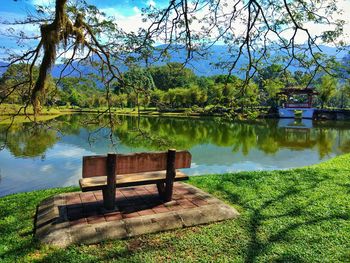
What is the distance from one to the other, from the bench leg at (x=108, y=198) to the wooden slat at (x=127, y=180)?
110 mm

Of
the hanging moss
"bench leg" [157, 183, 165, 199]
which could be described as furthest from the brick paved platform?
the hanging moss

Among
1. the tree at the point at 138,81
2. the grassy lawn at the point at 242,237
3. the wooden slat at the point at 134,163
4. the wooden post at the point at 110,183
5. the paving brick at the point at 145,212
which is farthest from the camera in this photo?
the tree at the point at 138,81

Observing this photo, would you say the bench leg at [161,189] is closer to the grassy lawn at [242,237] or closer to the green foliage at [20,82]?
the grassy lawn at [242,237]

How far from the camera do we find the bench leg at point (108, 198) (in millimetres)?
4719

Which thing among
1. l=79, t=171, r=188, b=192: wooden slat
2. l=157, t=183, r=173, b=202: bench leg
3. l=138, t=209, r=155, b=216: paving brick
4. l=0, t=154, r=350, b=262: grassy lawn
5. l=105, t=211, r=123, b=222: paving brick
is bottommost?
l=0, t=154, r=350, b=262: grassy lawn

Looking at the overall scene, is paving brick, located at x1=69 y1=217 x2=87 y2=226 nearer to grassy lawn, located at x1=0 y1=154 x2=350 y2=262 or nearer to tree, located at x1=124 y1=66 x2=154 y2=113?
grassy lawn, located at x1=0 y1=154 x2=350 y2=262

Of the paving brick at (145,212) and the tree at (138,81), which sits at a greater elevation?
the tree at (138,81)

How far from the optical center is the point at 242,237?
4.21 metres

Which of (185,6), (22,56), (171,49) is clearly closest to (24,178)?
(22,56)

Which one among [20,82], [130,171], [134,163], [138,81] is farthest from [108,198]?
[20,82]

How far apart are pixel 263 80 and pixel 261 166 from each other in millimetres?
7697

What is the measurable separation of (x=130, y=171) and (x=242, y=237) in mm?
1879

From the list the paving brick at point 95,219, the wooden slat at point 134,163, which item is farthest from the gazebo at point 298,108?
the paving brick at point 95,219

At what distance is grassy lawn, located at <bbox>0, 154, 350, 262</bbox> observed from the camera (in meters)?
3.67
